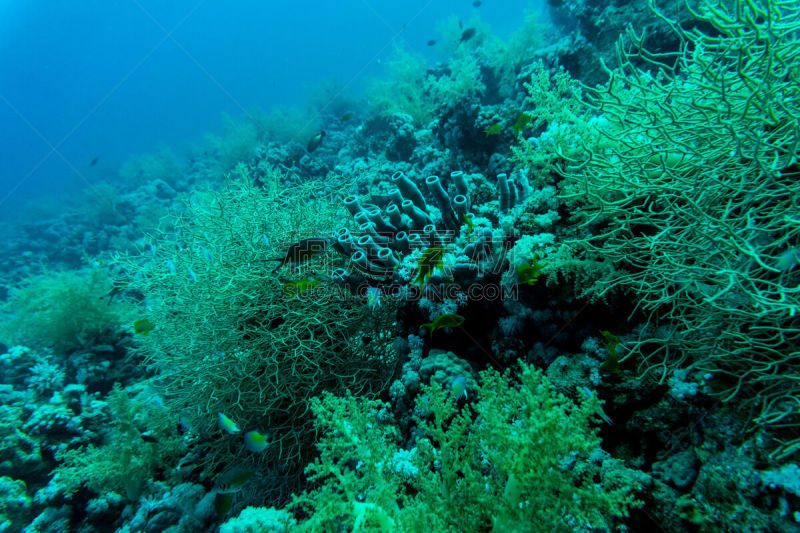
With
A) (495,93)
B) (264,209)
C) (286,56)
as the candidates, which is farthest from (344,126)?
(286,56)

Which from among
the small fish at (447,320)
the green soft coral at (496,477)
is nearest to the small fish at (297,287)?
the small fish at (447,320)

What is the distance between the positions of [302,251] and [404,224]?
115cm

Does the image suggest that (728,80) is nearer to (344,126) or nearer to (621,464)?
(621,464)

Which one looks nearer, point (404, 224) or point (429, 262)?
point (429, 262)

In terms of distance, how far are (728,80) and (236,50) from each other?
123m

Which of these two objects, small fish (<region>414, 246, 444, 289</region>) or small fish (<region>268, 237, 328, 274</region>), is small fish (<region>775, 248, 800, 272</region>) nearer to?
small fish (<region>414, 246, 444, 289</region>)

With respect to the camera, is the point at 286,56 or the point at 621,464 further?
the point at 286,56

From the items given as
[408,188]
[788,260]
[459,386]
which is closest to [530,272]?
[459,386]

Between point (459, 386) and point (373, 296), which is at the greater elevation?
point (373, 296)

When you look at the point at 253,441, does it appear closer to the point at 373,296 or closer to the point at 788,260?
the point at 373,296

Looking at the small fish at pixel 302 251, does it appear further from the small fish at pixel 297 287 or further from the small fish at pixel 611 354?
the small fish at pixel 611 354

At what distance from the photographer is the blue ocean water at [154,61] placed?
215 ft

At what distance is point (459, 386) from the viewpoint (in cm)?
239

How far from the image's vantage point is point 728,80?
207 centimetres
